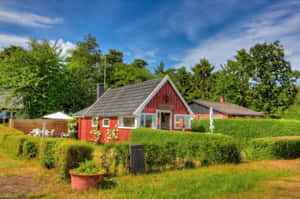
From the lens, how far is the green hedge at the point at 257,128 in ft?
69.3

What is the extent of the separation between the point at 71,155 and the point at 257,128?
19.3 meters

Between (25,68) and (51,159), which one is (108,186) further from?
(25,68)

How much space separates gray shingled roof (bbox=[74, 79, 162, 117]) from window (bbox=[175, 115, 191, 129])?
159 inches

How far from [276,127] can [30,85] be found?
25.6 meters

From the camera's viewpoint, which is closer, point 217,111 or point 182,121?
point 182,121

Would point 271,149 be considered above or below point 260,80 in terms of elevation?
below

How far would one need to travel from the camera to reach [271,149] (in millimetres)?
12953

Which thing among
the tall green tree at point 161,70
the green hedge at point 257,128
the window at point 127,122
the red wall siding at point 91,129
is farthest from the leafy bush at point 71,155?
the tall green tree at point 161,70

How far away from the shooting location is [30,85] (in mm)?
25984

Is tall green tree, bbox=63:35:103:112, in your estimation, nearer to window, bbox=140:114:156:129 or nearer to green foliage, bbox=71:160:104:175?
window, bbox=140:114:156:129

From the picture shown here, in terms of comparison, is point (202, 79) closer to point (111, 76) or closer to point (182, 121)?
point (111, 76)

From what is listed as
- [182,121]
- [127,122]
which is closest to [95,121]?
[127,122]

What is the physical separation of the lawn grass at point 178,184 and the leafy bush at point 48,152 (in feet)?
1.04

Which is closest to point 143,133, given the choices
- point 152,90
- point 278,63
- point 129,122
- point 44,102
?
point 129,122
